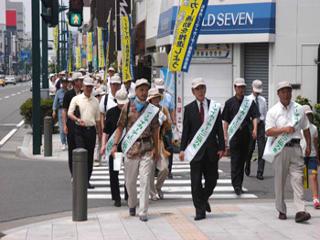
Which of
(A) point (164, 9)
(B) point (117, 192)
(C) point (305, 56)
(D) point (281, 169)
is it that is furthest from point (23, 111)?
(D) point (281, 169)

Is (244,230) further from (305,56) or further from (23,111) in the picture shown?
(23,111)

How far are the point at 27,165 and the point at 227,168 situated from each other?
4343 millimetres

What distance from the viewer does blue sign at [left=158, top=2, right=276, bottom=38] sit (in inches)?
777

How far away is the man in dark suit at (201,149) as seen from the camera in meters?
9.71

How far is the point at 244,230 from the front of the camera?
906 centimetres

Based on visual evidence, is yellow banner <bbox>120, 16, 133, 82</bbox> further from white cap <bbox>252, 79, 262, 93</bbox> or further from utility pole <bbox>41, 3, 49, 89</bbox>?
white cap <bbox>252, 79, 262, 93</bbox>

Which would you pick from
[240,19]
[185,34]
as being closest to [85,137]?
[185,34]

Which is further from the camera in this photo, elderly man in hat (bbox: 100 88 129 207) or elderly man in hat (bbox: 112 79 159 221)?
elderly man in hat (bbox: 100 88 129 207)

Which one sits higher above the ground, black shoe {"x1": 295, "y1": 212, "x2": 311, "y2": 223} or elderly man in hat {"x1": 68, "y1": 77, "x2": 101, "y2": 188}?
elderly man in hat {"x1": 68, "y1": 77, "x2": 101, "y2": 188}

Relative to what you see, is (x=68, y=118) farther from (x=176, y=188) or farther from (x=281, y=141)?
(x=281, y=141)

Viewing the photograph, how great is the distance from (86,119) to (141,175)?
110 inches

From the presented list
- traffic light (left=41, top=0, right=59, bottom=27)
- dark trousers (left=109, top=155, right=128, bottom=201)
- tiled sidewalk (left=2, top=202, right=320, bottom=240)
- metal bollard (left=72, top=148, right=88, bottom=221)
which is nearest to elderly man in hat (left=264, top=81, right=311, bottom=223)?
tiled sidewalk (left=2, top=202, right=320, bottom=240)

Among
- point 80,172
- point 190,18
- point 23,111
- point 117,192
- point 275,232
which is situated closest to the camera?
point 275,232

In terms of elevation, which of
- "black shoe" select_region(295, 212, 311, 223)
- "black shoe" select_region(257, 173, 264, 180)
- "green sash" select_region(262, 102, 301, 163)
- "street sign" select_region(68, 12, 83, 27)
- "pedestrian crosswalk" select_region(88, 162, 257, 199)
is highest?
"street sign" select_region(68, 12, 83, 27)
